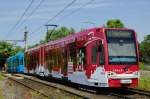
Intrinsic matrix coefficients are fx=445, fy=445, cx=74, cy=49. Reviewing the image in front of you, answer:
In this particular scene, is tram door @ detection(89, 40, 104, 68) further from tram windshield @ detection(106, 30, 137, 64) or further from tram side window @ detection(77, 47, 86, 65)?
tram side window @ detection(77, 47, 86, 65)

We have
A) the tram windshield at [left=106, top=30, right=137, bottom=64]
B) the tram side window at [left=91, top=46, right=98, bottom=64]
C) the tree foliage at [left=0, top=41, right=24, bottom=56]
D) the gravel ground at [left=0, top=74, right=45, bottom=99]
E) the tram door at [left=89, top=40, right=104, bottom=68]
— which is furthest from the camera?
the tree foliage at [left=0, top=41, right=24, bottom=56]

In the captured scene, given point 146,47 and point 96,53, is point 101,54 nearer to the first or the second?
point 96,53

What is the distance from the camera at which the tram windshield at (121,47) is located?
21.5 metres

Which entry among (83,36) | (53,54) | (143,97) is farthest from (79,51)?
(53,54)

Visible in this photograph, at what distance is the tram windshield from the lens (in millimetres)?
21516

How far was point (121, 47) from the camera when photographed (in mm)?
21609

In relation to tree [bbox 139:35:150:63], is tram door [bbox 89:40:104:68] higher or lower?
lower

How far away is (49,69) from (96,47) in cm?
1218

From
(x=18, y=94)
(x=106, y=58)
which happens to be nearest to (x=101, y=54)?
(x=106, y=58)

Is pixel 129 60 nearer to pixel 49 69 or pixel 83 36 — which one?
pixel 83 36

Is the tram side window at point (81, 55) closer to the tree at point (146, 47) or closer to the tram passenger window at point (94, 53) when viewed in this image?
the tram passenger window at point (94, 53)

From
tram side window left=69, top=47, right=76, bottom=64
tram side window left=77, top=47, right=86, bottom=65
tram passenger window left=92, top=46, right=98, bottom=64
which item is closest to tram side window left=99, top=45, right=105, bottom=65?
tram passenger window left=92, top=46, right=98, bottom=64

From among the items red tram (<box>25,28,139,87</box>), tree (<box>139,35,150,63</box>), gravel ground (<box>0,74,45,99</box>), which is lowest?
gravel ground (<box>0,74,45,99</box>)

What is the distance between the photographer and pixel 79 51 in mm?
24500
